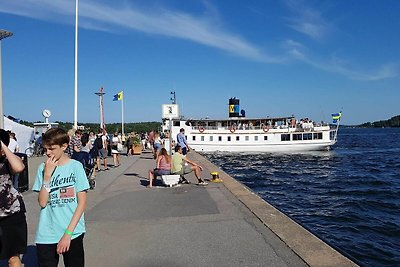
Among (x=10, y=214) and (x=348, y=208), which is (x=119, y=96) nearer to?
(x=348, y=208)

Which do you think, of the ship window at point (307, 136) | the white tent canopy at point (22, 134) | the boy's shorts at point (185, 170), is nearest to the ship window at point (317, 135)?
the ship window at point (307, 136)

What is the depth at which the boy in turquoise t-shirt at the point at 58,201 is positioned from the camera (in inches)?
128

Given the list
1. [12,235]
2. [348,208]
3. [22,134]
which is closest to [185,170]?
[348,208]

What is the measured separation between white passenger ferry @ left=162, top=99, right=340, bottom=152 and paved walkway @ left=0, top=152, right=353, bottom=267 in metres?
37.6

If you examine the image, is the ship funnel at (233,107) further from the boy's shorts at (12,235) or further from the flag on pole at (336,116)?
the boy's shorts at (12,235)

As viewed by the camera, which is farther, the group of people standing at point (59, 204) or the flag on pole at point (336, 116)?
the flag on pole at point (336, 116)

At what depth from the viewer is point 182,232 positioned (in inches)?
240

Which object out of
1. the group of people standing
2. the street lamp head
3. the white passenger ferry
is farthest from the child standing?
the white passenger ferry

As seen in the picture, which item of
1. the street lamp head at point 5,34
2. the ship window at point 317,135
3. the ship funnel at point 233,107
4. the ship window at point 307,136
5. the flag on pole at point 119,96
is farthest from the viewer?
the ship funnel at point 233,107

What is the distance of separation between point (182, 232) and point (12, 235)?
300 cm

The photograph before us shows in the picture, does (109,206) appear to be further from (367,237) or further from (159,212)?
(367,237)

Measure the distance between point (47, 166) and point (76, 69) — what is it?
18.6 meters

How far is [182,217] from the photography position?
7.18 meters

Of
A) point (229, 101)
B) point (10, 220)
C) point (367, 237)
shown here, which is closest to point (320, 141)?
point (229, 101)
